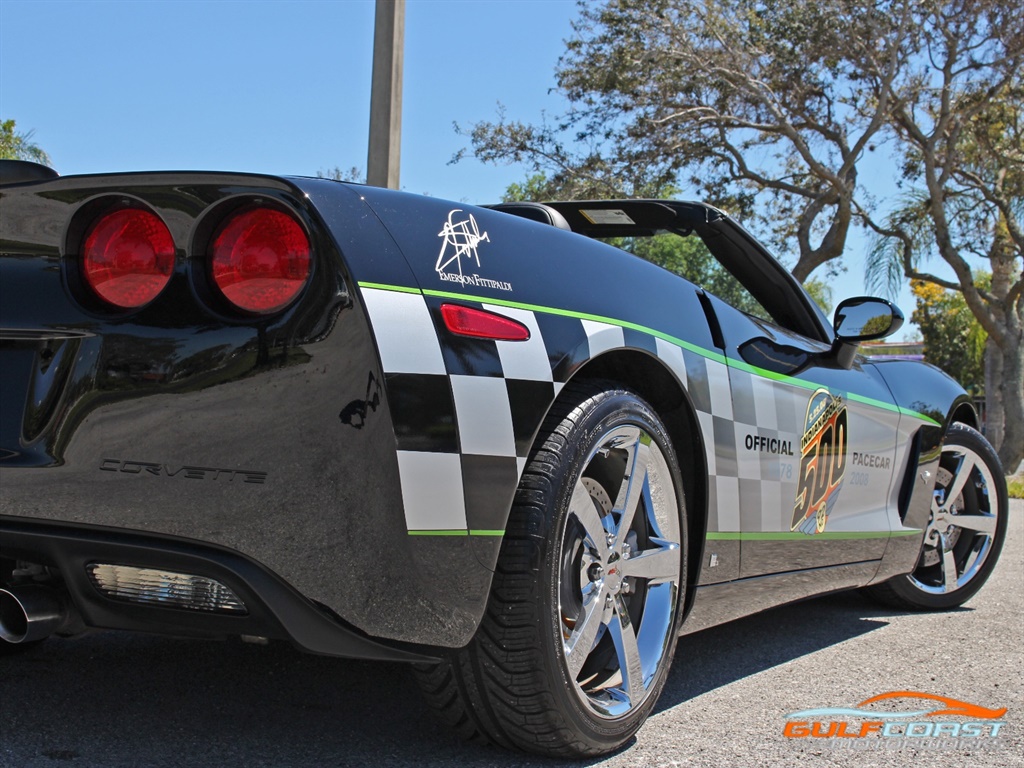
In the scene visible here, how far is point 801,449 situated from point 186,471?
188 cm

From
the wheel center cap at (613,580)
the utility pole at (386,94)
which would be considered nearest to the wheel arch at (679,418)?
the wheel center cap at (613,580)

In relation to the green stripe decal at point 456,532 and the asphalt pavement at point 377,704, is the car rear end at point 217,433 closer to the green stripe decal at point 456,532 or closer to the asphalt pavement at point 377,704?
the green stripe decal at point 456,532

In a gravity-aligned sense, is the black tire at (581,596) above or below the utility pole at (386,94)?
below

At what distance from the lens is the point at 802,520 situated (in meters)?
3.14

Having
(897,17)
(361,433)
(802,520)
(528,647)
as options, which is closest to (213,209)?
(361,433)

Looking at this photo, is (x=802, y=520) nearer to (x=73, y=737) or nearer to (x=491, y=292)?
(x=491, y=292)

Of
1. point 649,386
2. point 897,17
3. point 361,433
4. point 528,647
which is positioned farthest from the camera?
point 897,17

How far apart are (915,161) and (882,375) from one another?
18.4 m

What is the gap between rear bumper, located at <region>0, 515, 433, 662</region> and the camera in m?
1.79

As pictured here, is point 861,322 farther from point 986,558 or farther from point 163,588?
point 163,588

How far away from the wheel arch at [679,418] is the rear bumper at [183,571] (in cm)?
84

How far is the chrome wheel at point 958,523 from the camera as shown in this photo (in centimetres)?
423

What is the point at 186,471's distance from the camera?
180 centimetres
